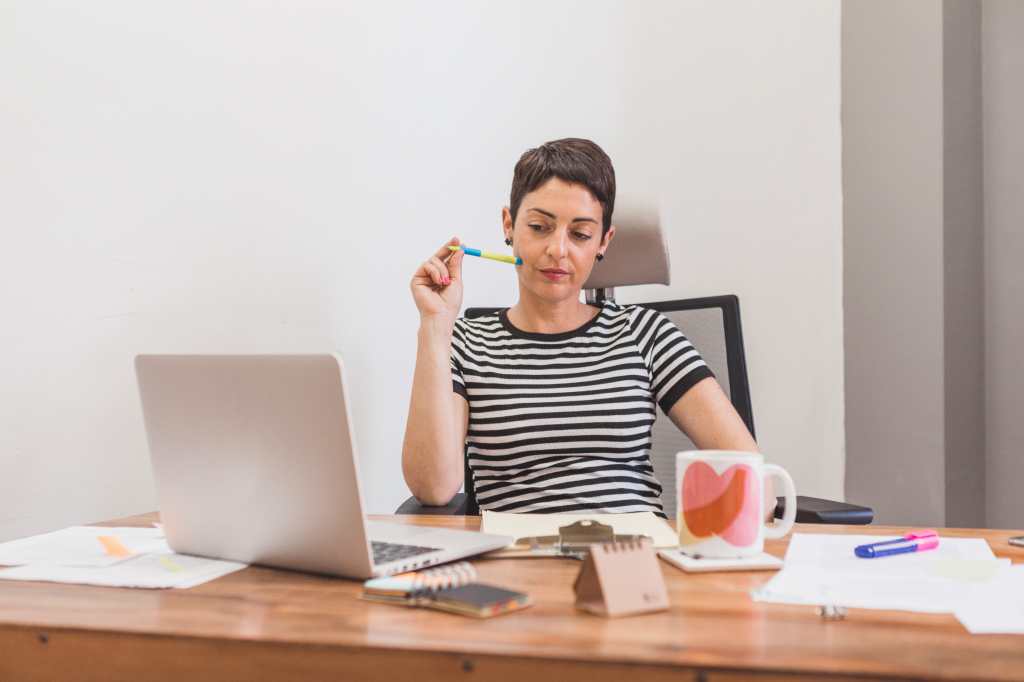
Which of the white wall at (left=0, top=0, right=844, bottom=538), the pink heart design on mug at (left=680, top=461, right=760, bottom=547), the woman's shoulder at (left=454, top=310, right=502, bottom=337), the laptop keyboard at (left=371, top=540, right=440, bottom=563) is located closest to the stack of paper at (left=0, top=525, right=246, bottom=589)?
the laptop keyboard at (left=371, top=540, right=440, bottom=563)

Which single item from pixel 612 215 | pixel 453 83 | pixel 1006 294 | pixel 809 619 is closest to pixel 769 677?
pixel 809 619

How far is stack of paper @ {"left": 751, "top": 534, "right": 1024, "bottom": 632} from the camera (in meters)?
0.72

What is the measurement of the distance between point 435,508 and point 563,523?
386 millimetres

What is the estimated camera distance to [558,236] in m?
1.58

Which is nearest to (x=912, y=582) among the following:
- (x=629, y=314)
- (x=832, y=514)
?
(x=832, y=514)

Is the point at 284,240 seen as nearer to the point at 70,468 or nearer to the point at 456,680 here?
the point at 70,468

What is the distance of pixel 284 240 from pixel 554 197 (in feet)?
1.80

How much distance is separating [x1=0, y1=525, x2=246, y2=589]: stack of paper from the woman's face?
2.58ft

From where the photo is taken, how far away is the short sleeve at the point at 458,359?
161 centimetres

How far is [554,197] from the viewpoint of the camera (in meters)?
1.60

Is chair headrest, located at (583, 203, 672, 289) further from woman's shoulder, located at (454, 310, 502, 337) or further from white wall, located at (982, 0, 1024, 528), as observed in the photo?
white wall, located at (982, 0, 1024, 528)

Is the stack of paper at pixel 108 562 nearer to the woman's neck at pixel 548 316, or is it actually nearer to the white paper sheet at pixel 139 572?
the white paper sheet at pixel 139 572

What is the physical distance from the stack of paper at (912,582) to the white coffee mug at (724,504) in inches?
2.0

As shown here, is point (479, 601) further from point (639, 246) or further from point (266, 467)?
point (639, 246)
